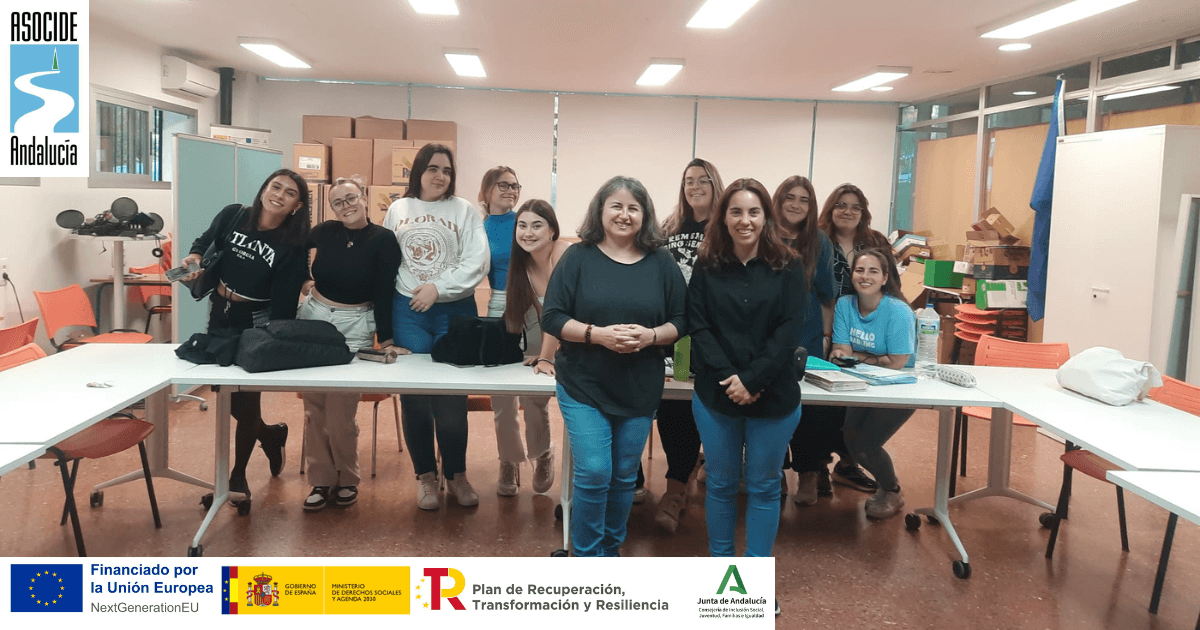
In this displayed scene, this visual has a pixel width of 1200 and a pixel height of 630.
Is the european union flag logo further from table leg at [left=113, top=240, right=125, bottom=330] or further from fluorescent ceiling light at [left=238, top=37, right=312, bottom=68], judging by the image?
fluorescent ceiling light at [left=238, top=37, right=312, bottom=68]

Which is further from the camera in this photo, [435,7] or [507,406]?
[435,7]

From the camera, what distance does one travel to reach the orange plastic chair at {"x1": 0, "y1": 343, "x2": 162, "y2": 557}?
2932 millimetres

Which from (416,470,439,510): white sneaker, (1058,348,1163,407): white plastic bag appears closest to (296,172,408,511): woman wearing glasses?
(416,470,439,510): white sneaker

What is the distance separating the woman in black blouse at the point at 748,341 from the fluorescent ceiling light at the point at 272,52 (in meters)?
5.33

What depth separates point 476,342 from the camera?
10.8 feet

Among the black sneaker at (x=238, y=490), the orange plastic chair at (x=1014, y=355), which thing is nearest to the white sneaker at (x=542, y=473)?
the black sneaker at (x=238, y=490)

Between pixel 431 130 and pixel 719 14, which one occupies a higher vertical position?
pixel 719 14

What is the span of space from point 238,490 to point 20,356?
1.01 meters

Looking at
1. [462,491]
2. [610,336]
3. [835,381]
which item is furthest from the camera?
[462,491]

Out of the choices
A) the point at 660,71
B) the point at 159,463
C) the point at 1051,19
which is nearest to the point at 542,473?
the point at 159,463

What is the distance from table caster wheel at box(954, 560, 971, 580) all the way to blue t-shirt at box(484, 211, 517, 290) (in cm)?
222

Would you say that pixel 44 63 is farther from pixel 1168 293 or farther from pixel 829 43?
pixel 1168 293

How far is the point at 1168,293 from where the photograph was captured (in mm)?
4840

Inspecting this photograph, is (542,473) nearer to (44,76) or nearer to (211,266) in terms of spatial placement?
(211,266)
